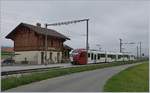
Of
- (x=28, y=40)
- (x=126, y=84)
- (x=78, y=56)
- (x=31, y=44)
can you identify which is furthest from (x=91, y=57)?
(x=126, y=84)

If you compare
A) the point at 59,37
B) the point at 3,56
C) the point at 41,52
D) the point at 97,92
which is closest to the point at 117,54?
the point at 59,37

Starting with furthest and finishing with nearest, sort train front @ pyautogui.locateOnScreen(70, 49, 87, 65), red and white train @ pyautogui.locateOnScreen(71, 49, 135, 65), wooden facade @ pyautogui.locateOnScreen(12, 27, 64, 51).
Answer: wooden facade @ pyautogui.locateOnScreen(12, 27, 64, 51) → red and white train @ pyautogui.locateOnScreen(71, 49, 135, 65) → train front @ pyautogui.locateOnScreen(70, 49, 87, 65)

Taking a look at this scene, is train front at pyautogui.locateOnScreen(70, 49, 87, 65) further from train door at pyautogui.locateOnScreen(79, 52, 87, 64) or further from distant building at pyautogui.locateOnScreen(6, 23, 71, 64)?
distant building at pyautogui.locateOnScreen(6, 23, 71, 64)

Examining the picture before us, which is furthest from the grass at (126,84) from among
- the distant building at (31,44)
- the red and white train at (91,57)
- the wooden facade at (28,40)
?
the wooden facade at (28,40)

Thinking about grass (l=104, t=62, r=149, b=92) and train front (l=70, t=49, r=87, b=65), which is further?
train front (l=70, t=49, r=87, b=65)

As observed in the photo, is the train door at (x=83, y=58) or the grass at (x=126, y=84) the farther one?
the train door at (x=83, y=58)

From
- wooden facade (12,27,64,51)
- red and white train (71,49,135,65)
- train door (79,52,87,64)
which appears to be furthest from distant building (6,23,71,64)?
train door (79,52,87,64)

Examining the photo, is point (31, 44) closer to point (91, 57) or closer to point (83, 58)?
point (83, 58)

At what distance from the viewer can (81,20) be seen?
49875 mm

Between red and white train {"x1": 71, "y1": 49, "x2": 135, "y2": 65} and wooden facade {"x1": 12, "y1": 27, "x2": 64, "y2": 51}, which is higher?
wooden facade {"x1": 12, "y1": 27, "x2": 64, "y2": 51}

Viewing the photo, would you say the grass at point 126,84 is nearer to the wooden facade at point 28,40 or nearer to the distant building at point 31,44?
the distant building at point 31,44

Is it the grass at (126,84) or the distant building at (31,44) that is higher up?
the distant building at (31,44)

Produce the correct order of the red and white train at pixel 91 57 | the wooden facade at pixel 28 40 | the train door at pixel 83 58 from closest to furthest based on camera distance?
the red and white train at pixel 91 57 → the train door at pixel 83 58 → the wooden facade at pixel 28 40

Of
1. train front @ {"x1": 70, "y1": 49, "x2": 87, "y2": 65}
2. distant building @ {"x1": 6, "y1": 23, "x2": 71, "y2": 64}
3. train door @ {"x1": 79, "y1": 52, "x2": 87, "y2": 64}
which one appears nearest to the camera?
train front @ {"x1": 70, "y1": 49, "x2": 87, "y2": 65}
